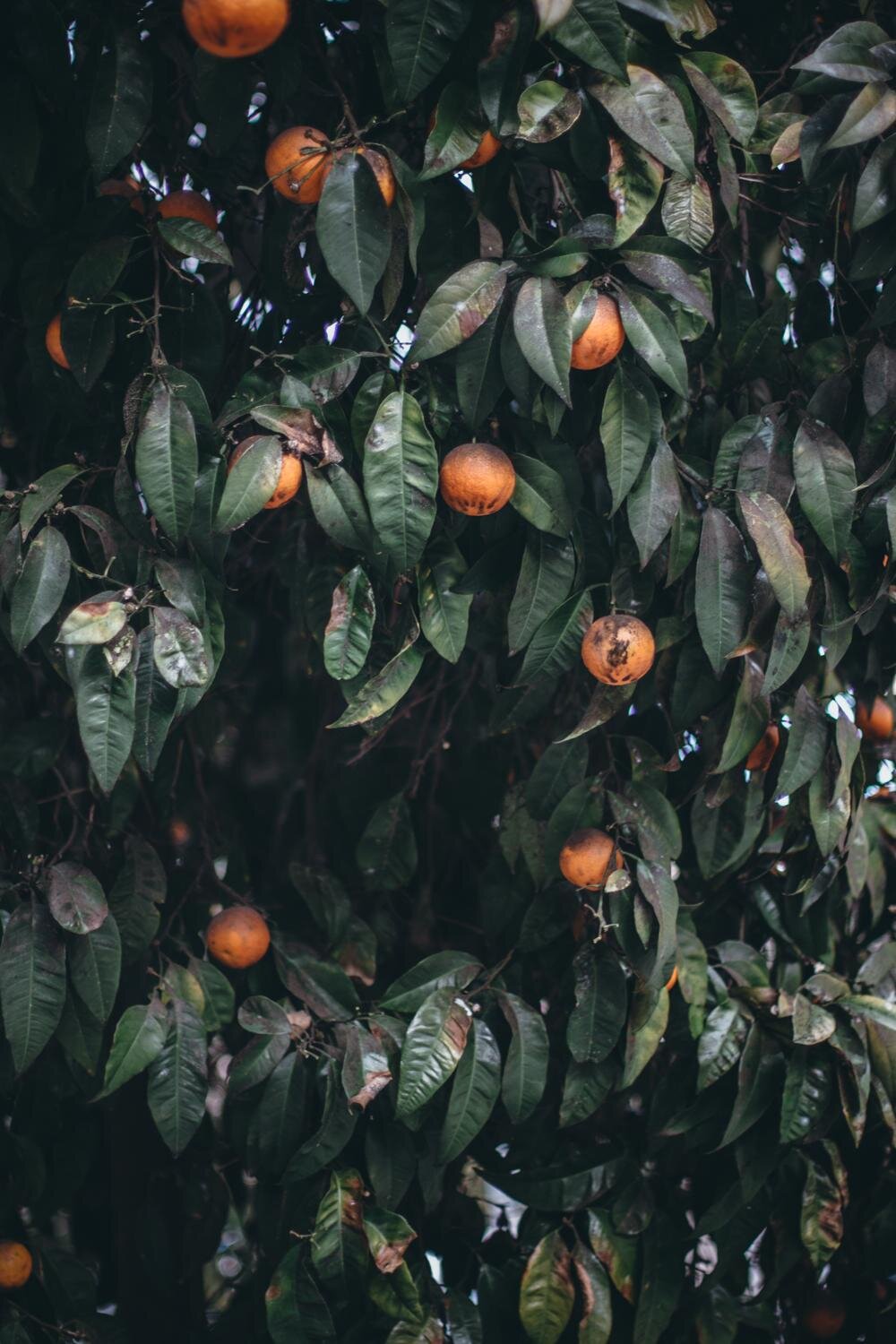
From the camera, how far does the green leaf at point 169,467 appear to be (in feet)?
3.85

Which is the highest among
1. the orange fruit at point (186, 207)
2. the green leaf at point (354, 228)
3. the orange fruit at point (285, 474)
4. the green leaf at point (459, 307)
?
the green leaf at point (354, 228)

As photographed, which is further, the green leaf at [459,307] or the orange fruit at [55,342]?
the orange fruit at [55,342]

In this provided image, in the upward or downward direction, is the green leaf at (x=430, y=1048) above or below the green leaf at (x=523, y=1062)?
above

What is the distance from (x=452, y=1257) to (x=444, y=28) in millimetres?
1385

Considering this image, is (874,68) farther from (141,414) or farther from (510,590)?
(141,414)

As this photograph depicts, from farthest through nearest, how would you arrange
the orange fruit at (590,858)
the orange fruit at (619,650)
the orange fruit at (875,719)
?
the orange fruit at (875,719), the orange fruit at (590,858), the orange fruit at (619,650)

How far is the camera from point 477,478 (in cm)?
125

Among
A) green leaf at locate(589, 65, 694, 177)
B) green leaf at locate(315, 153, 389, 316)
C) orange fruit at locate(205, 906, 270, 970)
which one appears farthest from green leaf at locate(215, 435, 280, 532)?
orange fruit at locate(205, 906, 270, 970)

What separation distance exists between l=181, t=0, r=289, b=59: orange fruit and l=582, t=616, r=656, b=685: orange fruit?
594mm

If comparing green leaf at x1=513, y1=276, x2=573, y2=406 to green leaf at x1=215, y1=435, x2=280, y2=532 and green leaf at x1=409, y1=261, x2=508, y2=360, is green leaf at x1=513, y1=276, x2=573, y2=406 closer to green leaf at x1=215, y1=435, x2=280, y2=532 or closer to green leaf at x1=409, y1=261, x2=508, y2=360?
green leaf at x1=409, y1=261, x2=508, y2=360

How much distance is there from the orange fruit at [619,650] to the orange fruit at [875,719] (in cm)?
46

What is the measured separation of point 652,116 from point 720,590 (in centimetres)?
43

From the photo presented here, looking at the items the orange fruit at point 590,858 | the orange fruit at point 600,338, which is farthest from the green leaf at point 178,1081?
the orange fruit at point 600,338

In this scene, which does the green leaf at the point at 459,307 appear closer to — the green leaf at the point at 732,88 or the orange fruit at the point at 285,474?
the orange fruit at the point at 285,474
